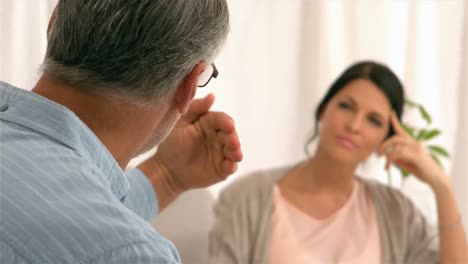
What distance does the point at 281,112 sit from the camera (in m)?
2.64

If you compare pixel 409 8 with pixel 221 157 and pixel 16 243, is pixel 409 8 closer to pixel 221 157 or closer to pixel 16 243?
pixel 221 157

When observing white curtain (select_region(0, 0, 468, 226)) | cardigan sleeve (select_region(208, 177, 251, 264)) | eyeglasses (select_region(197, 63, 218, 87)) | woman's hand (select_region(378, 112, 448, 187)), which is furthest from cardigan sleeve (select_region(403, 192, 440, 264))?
eyeglasses (select_region(197, 63, 218, 87))

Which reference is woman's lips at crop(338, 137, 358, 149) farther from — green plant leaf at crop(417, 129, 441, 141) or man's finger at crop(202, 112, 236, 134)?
man's finger at crop(202, 112, 236, 134)

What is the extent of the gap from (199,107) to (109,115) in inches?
16.8

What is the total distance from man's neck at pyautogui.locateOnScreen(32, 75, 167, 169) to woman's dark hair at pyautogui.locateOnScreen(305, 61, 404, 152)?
1535 millimetres

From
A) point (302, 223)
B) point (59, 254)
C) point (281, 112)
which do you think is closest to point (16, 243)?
point (59, 254)

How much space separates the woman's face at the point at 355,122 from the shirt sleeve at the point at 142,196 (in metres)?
1.10

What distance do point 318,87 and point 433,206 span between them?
0.60m

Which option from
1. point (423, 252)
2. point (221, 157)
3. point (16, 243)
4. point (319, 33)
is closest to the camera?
point (16, 243)

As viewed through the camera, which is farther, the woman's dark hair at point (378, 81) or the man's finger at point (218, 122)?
the woman's dark hair at point (378, 81)

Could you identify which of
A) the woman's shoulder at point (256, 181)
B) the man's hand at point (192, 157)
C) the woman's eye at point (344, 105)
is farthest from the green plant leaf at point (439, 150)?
the man's hand at point (192, 157)

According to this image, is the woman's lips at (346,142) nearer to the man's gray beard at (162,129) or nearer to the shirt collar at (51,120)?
the man's gray beard at (162,129)

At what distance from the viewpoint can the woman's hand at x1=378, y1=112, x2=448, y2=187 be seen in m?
2.28

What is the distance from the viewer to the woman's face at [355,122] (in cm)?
225
